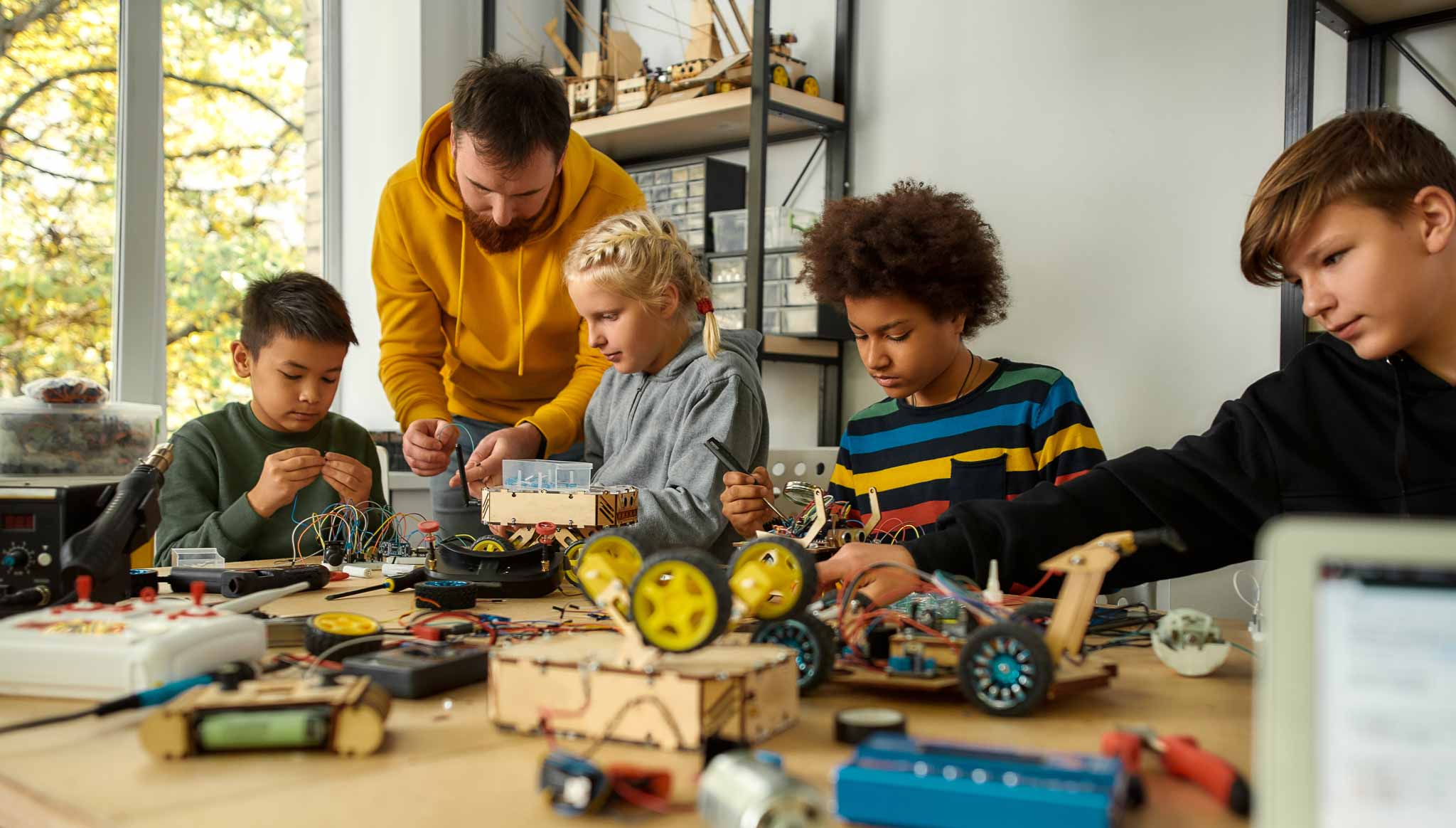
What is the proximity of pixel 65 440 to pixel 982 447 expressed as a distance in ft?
5.12

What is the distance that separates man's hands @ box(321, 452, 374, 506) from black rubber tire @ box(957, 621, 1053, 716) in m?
1.44

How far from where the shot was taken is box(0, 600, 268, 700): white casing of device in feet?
2.45

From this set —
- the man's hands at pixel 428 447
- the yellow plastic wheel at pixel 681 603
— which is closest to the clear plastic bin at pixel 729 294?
the man's hands at pixel 428 447

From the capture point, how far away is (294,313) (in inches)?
80.2

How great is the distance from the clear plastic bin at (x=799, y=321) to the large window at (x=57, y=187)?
1654mm

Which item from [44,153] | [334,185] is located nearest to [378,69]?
[334,185]

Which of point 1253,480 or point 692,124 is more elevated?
point 692,124

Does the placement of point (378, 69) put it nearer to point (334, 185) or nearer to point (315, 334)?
point (334, 185)

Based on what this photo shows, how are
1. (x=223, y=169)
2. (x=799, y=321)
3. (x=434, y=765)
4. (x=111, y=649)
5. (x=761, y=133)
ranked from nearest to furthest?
(x=434, y=765) < (x=111, y=649) < (x=761, y=133) < (x=799, y=321) < (x=223, y=169)

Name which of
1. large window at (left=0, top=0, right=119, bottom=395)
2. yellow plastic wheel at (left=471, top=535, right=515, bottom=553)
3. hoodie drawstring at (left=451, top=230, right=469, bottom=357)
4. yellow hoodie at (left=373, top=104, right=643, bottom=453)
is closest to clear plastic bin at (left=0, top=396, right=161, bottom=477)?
yellow hoodie at (left=373, top=104, right=643, bottom=453)

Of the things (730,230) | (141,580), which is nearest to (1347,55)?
(730,230)

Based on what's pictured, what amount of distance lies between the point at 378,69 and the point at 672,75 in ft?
3.20

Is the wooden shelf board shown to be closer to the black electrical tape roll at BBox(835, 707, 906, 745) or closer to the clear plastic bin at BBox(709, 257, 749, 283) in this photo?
the clear plastic bin at BBox(709, 257, 749, 283)

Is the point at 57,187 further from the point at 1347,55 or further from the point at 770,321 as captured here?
the point at 1347,55
